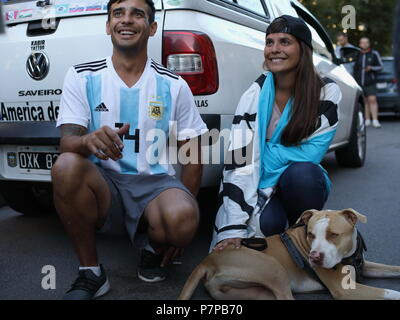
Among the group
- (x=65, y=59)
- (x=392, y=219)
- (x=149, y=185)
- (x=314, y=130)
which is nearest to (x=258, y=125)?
(x=314, y=130)

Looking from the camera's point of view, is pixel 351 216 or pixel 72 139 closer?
pixel 72 139

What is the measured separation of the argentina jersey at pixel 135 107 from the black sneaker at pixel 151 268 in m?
0.45

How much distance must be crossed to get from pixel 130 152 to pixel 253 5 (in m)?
1.66

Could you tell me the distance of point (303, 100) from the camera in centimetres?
281

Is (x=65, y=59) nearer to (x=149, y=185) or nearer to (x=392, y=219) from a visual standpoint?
(x=149, y=185)

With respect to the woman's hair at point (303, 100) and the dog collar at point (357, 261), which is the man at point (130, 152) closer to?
the woman's hair at point (303, 100)

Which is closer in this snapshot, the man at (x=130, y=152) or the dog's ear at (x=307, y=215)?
the man at (x=130, y=152)

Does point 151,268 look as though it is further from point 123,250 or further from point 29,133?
point 29,133

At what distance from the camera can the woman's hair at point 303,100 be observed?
9.07ft

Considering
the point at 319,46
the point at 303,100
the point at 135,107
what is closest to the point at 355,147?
the point at 319,46

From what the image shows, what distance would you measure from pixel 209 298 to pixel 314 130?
1.08 m

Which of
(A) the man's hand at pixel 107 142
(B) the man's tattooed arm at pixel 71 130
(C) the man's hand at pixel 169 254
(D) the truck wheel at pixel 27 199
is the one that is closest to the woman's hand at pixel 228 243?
(C) the man's hand at pixel 169 254

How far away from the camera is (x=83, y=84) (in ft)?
8.14
